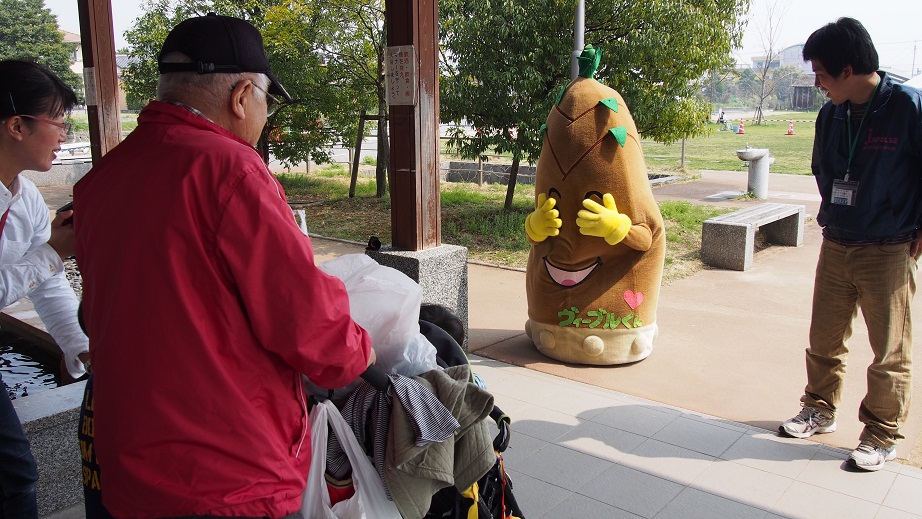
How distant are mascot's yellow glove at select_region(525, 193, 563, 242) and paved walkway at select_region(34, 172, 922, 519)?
3.18ft

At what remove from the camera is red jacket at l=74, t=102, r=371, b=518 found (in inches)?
60.6

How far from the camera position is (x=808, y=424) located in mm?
4098

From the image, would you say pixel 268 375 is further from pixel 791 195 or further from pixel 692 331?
pixel 791 195

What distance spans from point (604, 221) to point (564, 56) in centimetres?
577

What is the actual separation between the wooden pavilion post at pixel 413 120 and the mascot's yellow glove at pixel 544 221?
68cm

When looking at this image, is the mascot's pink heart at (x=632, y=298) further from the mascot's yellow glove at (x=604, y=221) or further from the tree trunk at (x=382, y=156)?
the tree trunk at (x=382, y=156)

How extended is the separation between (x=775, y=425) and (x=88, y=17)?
6.14 meters

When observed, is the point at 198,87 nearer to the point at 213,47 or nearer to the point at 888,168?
the point at 213,47

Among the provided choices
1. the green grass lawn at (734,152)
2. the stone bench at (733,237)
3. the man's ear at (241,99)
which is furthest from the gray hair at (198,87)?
the green grass lawn at (734,152)

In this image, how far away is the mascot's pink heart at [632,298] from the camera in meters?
5.08

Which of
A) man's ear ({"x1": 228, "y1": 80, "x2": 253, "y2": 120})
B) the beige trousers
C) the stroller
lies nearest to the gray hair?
man's ear ({"x1": 228, "y1": 80, "x2": 253, "y2": 120})

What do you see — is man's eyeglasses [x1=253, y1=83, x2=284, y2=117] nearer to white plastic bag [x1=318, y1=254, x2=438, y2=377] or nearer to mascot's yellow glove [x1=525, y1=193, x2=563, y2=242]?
white plastic bag [x1=318, y1=254, x2=438, y2=377]

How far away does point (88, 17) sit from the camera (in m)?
6.29

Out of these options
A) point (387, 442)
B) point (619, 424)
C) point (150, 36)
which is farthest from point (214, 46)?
point (150, 36)
